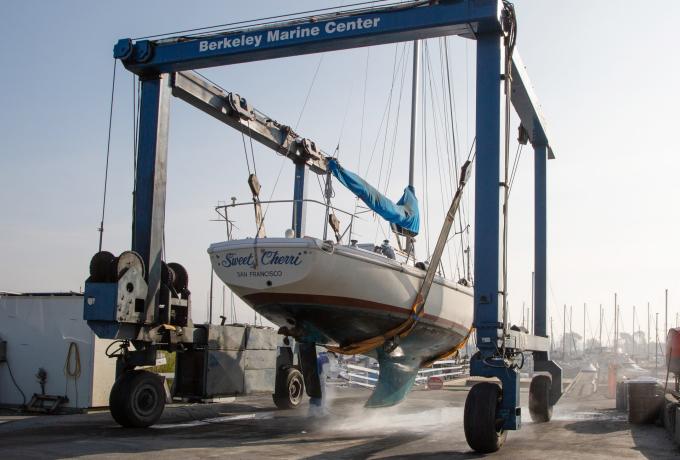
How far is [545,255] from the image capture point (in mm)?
15414

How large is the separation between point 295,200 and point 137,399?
11.7ft

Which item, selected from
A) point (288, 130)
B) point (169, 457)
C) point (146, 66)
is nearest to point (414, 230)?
point (288, 130)

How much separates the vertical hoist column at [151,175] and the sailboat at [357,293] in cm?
101

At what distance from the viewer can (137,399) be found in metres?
10.2

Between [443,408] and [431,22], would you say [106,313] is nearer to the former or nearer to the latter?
[431,22]

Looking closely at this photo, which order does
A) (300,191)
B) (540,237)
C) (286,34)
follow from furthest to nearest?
(300,191)
(540,237)
(286,34)

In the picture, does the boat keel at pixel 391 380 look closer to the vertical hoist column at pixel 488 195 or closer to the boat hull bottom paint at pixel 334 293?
the boat hull bottom paint at pixel 334 293

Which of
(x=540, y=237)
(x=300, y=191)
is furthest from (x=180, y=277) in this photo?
(x=540, y=237)

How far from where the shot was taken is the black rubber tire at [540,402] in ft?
40.4

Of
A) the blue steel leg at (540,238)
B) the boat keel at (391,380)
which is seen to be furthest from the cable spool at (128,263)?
the blue steel leg at (540,238)

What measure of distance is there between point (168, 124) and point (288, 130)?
12.5 feet

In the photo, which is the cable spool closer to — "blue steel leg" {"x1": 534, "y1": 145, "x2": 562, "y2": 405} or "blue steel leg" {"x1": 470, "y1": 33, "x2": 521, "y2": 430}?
"blue steel leg" {"x1": 470, "y1": 33, "x2": 521, "y2": 430}

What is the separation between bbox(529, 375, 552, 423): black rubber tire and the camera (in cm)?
1231

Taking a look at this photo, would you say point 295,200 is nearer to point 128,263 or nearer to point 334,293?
point 334,293
